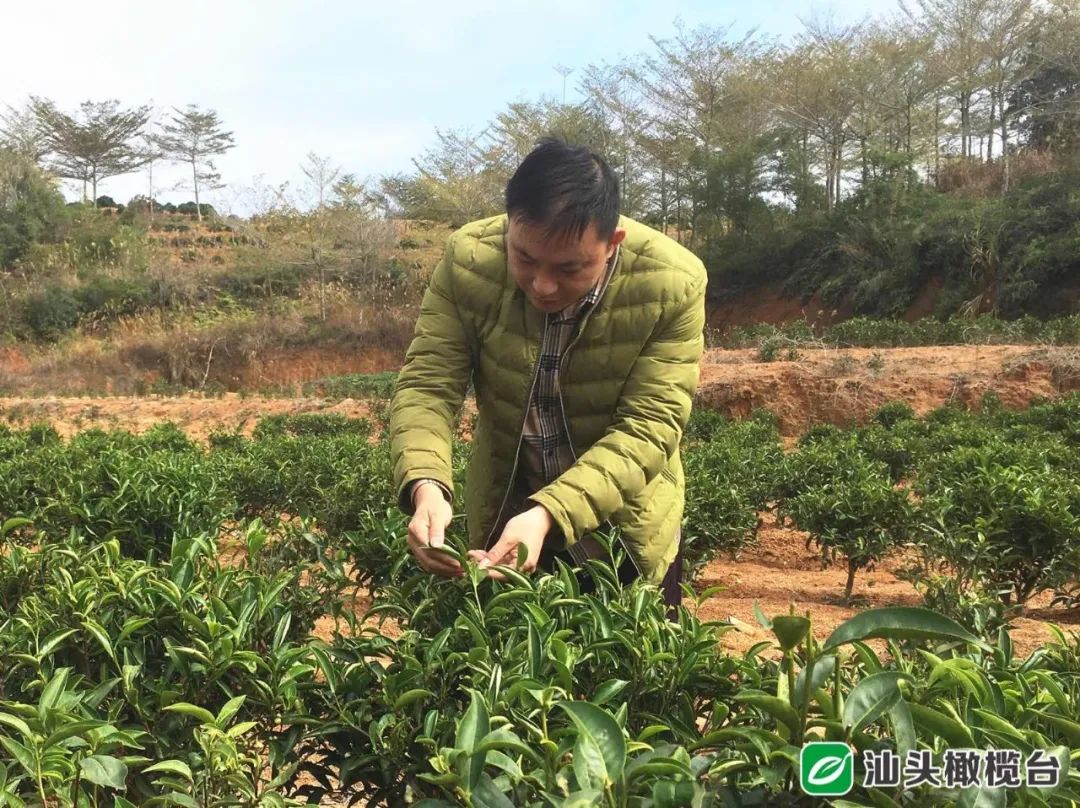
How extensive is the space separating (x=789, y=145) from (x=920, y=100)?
172 inches

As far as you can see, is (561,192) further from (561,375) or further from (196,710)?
(196,710)

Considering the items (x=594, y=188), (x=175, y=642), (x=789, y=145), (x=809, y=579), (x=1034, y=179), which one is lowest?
(x=809, y=579)

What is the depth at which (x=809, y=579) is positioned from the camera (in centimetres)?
525

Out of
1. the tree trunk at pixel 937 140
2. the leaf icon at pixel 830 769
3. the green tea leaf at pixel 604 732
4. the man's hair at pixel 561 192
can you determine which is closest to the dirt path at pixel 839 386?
the man's hair at pixel 561 192

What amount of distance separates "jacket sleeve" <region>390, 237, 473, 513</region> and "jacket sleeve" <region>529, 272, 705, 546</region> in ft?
0.99

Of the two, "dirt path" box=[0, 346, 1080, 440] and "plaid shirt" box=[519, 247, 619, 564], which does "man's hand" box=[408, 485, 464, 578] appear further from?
"dirt path" box=[0, 346, 1080, 440]

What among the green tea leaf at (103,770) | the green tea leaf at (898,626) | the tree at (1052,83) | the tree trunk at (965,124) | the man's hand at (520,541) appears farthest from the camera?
the tree trunk at (965,124)

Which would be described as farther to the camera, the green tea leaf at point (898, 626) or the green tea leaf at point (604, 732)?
the green tea leaf at point (604, 732)

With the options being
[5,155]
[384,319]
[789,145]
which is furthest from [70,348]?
[789,145]

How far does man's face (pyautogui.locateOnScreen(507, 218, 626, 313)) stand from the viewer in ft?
5.23

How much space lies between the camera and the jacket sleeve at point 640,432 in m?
1.61

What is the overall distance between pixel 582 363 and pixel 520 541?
0.51 m

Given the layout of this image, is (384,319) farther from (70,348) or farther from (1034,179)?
(1034,179)

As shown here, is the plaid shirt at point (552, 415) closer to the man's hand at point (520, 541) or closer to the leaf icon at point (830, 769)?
the man's hand at point (520, 541)
